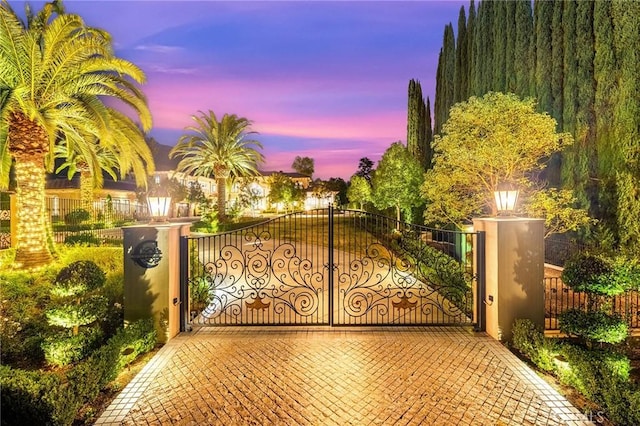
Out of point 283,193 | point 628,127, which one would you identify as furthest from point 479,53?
point 283,193

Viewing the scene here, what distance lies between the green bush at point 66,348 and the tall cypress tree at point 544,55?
17506 millimetres

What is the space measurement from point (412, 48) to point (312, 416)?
2037 centimetres

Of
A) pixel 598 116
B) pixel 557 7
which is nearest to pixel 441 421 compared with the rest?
pixel 598 116

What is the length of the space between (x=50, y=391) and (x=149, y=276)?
2.29 metres

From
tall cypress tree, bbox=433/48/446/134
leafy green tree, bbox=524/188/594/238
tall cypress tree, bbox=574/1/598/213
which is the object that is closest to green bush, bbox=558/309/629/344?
leafy green tree, bbox=524/188/594/238

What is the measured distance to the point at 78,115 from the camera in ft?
28.7

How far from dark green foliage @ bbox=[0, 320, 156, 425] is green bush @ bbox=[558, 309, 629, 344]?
601 cm

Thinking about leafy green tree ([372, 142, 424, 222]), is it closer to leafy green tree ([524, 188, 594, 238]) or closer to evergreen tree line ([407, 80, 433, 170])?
evergreen tree line ([407, 80, 433, 170])

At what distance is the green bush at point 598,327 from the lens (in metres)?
4.29

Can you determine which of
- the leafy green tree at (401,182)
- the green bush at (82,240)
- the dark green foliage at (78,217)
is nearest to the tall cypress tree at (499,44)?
the leafy green tree at (401,182)

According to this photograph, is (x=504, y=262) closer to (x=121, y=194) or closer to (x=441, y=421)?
(x=441, y=421)

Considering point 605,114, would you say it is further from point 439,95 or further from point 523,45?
point 439,95

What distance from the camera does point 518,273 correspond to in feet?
17.5

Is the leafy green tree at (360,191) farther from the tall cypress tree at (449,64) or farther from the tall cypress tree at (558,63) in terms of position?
the tall cypress tree at (558,63)
